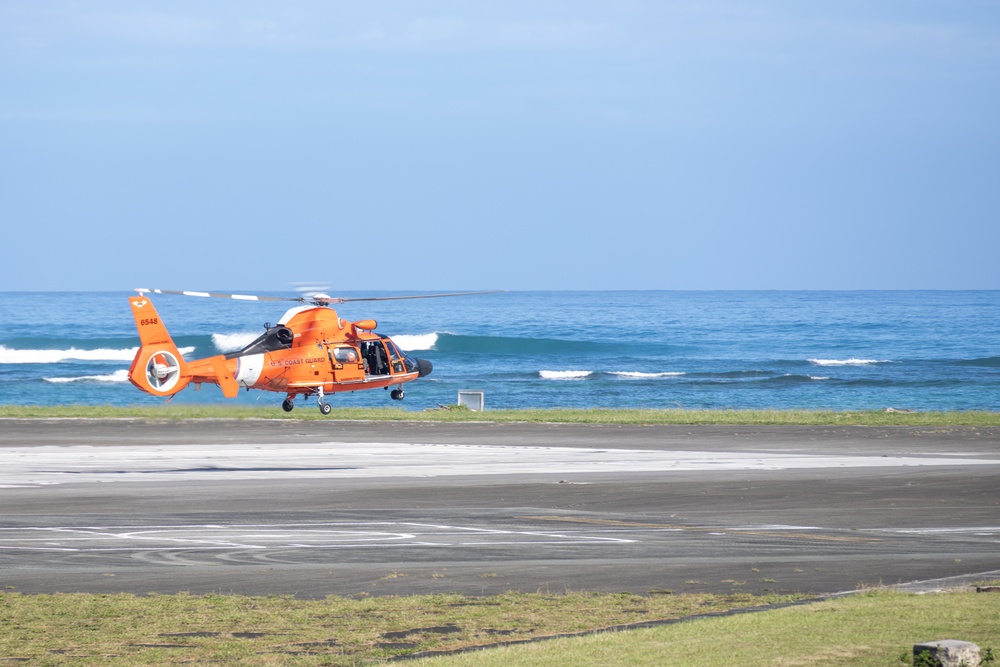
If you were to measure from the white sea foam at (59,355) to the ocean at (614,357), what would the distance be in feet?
0.58

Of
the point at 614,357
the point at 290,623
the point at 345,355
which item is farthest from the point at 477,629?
the point at 614,357

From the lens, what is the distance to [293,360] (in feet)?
119

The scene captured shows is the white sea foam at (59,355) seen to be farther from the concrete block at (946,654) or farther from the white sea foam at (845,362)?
the concrete block at (946,654)

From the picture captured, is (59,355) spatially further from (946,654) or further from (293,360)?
(946,654)

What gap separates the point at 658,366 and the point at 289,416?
152ft

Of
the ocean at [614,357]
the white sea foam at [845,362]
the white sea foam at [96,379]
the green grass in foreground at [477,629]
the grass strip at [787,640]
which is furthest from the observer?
the white sea foam at [845,362]

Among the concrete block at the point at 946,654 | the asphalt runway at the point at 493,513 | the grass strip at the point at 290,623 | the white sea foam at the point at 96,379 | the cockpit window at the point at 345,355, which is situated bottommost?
the white sea foam at the point at 96,379

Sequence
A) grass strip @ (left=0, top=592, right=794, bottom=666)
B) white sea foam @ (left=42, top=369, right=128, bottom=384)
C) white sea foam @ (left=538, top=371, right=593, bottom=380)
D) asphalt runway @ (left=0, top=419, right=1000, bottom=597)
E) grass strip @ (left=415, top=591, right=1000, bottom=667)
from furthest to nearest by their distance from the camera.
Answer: white sea foam @ (left=538, top=371, right=593, bottom=380), white sea foam @ (left=42, top=369, right=128, bottom=384), asphalt runway @ (left=0, top=419, right=1000, bottom=597), grass strip @ (left=0, top=592, right=794, bottom=666), grass strip @ (left=415, top=591, right=1000, bottom=667)

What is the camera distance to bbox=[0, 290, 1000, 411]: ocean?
6750 cm

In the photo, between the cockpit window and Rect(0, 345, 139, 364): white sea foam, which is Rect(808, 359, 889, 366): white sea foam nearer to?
Rect(0, 345, 139, 364): white sea foam

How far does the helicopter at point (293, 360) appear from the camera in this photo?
31.6m

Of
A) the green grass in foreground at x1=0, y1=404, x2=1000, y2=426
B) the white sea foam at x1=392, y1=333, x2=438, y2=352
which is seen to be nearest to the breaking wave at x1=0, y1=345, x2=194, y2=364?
the white sea foam at x1=392, y1=333, x2=438, y2=352

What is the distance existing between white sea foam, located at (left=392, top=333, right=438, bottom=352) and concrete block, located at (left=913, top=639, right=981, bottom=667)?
97.1 metres

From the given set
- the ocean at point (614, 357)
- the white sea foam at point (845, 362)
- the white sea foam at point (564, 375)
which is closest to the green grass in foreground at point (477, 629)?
the ocean at point (614, 357)
